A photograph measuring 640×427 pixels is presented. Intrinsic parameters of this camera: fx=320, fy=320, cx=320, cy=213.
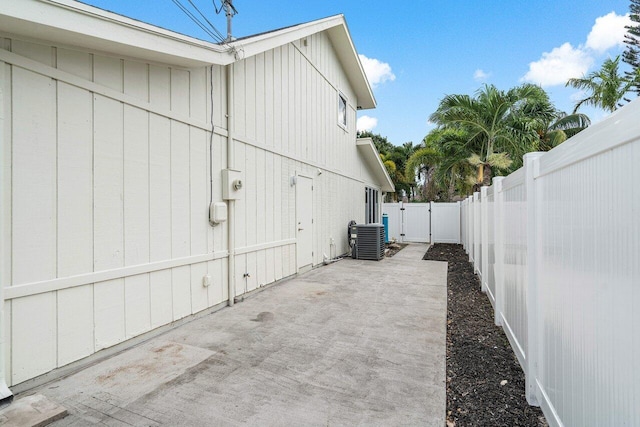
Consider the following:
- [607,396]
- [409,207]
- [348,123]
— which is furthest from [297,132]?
[409,207]

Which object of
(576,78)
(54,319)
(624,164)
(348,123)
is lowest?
(54,319)

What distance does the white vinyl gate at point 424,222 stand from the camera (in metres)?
14.0

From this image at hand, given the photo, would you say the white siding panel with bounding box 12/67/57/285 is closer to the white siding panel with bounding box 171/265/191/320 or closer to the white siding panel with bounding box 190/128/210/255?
the white siding panel with bounding box 171/265/191/320

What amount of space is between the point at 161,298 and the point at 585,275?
3.91 m

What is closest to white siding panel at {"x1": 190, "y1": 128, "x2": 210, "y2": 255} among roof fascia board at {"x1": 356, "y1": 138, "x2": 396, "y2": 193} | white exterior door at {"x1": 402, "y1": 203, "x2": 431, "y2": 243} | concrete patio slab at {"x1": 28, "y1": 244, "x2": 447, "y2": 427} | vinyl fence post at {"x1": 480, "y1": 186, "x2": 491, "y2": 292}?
concrete patio slab at {"x1": 28, "y1": 244, "x2": 447, "y2": 427}

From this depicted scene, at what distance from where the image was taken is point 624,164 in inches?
46.0

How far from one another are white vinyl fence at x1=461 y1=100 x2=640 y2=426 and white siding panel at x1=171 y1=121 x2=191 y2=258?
3.70m

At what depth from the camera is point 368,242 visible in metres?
9.40

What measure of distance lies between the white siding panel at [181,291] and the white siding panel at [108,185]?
779mm

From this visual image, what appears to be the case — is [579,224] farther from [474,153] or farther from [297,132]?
[474,153]

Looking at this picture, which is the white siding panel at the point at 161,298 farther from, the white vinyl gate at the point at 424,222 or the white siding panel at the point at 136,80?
the white vinyl gate at the point at 424,222

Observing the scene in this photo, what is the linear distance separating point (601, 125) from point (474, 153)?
11.0 meters

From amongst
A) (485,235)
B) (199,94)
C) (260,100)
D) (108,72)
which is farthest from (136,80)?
(485,235)

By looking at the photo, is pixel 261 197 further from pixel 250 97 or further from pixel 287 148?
pixel 250 97
